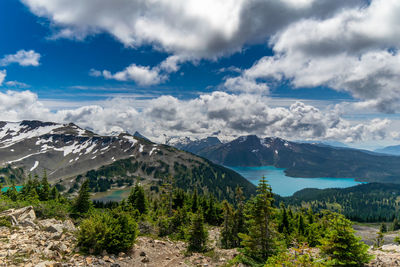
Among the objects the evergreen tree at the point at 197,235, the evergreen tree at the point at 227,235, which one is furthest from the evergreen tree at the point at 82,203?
the evergreen tree at the point at 227,235

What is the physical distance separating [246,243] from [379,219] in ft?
741

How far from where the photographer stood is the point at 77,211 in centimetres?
3453

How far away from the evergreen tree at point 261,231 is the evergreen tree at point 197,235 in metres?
6.56

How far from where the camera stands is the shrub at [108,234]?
18.8m

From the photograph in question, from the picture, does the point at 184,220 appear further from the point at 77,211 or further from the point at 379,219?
the point at 379,219

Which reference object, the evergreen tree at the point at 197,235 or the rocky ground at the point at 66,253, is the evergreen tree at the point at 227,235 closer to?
the evergreen tree at the point at 197,235

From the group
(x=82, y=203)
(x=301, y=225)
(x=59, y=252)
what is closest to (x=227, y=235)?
(x=301, y=225)

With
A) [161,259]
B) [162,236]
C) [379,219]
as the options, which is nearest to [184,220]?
[162,236]

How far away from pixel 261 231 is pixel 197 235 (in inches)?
363

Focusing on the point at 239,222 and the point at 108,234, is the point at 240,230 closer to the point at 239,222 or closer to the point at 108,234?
the point at 239,222

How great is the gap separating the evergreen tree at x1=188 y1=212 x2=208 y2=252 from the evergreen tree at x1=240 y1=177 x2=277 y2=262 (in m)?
6.56

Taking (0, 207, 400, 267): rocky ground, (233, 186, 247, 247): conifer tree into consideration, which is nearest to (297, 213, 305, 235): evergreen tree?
(233, 186, 247, 247): conifer tree

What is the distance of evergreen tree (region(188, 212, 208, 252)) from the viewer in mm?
27844

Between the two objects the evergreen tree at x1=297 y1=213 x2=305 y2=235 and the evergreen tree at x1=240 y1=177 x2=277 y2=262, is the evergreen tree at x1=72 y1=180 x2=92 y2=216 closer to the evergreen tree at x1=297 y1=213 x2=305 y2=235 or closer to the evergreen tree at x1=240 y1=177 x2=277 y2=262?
the evergreen tree at x1=240 y1=177 x2=277 y2=262
